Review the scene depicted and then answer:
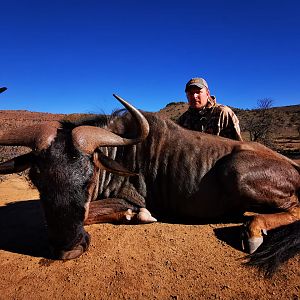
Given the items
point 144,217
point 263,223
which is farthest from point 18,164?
point 263,223

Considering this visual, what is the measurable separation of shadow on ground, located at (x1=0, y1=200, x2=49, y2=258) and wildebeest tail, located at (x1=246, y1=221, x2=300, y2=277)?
2.29m

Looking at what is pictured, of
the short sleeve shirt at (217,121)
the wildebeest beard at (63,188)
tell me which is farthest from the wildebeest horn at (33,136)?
the short sleeve shirt at (217,121)

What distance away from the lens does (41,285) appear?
11.0 feet

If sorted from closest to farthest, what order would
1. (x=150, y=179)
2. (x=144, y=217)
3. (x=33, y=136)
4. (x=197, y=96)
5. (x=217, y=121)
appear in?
(x=33, y=136) < (x=144, y=217) < (x=150, y=179) < (x=217, y=121) < (x=197, y=96)

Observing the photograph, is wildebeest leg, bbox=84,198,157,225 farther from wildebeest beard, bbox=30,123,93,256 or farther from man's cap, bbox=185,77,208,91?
man's cap, bbox=185,77,208,91

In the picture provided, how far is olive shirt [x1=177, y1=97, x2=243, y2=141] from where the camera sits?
6320 mm

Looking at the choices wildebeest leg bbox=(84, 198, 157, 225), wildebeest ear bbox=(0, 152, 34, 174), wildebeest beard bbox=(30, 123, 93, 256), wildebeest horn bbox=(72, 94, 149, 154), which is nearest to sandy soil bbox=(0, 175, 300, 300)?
wildebeest leg bbox=(84, 198, 157, 225)

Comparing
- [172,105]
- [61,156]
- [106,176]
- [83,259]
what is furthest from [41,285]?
[172,105]

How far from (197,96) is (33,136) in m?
3.52

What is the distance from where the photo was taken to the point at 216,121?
642 cm

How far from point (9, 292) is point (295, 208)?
3500 mm

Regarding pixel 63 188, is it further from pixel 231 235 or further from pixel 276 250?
pixel 276 250

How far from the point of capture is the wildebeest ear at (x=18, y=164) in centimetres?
388

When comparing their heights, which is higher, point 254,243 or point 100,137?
point 100,137
